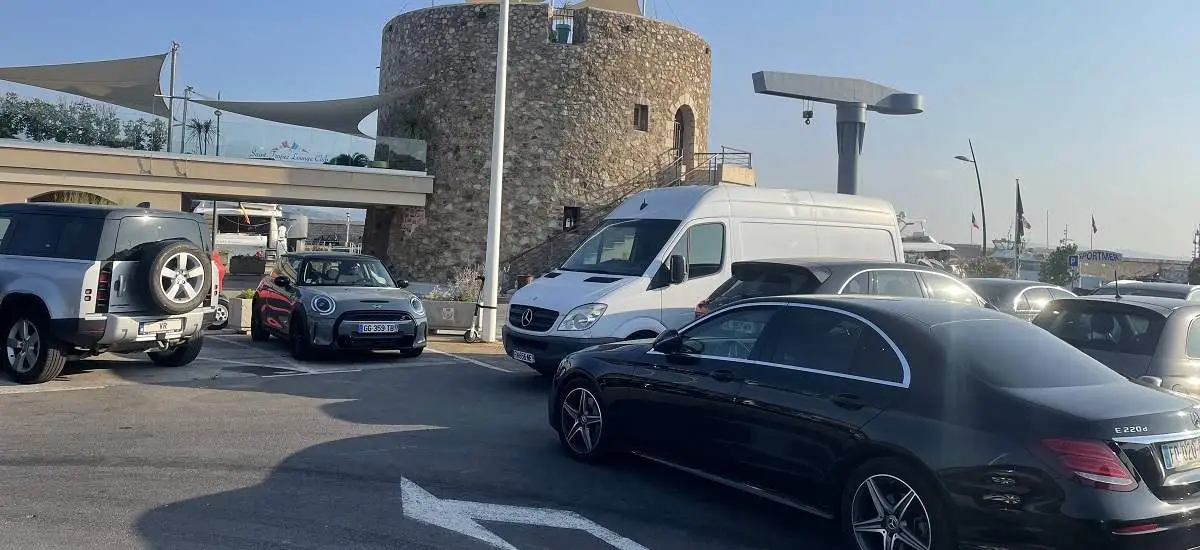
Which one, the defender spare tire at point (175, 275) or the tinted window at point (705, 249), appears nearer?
the defender spare tire at point (175, 275)

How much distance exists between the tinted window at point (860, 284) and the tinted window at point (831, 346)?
4066 millimetres

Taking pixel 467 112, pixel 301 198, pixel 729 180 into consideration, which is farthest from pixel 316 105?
pixel 729 180

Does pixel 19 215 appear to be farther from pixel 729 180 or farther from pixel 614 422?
pixel 729 180

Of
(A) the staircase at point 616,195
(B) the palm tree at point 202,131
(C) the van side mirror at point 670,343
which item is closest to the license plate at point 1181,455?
(C) the van side mirror at point 670,343

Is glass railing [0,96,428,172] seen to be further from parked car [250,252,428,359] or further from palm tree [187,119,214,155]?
parked car [250,252,428,359]

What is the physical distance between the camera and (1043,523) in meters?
3.87

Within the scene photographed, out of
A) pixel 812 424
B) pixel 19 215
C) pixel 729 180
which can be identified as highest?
pixel 729 180

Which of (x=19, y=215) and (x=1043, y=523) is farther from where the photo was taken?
(x=19, y=215)

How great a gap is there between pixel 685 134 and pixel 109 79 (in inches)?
748

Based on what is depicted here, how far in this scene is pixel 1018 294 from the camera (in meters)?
13.3

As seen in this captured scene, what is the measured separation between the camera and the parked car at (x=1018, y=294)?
42.9 ft

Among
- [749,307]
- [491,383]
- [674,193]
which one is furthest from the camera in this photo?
[674,193]

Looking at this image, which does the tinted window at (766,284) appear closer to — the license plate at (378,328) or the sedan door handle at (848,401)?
the sedan door handle at (848,401)

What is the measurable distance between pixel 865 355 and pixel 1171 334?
3.75 metres
